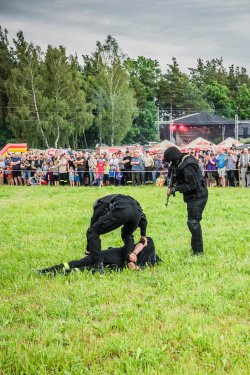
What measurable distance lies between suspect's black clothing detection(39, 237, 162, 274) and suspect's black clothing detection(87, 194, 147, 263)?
0.24 metres

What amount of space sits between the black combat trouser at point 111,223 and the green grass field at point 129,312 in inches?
14.4

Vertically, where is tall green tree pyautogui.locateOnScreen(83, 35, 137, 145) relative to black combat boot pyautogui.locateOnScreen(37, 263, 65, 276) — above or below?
above

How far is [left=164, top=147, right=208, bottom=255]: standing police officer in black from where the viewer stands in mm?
8039

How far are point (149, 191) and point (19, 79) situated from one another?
45741mm

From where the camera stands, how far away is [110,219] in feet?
22.5

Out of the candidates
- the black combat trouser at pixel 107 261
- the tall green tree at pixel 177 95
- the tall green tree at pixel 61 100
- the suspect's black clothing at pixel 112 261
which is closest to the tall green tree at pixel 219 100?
the tall green tree at pixel 177 95

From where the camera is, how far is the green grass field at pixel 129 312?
13.9 ft

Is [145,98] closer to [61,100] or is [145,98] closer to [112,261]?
[61,100]

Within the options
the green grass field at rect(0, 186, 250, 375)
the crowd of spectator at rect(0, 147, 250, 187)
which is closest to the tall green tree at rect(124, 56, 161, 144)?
the crowd of spectator at rect(0, 147, 250, 187)

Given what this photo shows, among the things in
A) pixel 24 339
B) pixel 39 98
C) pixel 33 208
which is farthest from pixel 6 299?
pixel 39 98

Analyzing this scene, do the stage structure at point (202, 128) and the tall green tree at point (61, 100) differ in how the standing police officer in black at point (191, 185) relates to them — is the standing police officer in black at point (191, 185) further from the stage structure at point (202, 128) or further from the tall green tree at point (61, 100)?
the stage structure at point (202, 128)

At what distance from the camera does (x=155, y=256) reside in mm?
7746

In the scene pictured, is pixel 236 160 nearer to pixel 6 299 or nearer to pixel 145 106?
pixel 6 299

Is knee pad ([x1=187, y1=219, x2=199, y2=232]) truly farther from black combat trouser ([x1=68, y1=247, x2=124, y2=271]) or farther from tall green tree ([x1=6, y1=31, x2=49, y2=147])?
tall green tree ([x1=6, y1=31, x2=49, y2=147])
